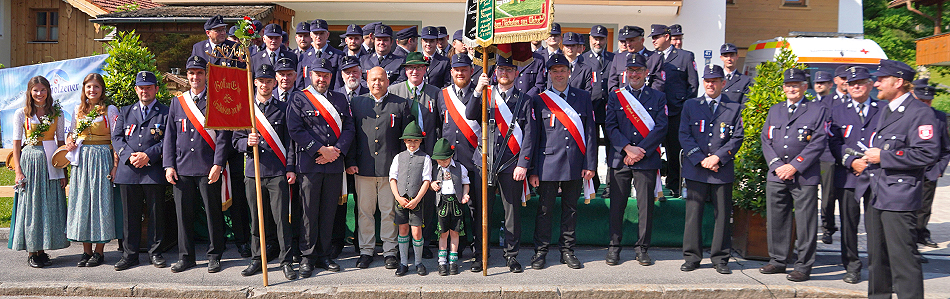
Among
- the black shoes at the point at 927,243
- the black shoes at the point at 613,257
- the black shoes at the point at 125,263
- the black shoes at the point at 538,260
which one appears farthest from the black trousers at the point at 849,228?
the black shoes at the point at 125,263

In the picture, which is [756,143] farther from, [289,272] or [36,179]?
[36,179]

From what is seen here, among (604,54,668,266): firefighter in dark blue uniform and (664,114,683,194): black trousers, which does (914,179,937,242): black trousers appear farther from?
(604,54,668,266): firefighter in dark blue uniform

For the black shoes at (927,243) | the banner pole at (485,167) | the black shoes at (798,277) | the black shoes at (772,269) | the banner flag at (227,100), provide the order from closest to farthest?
the banner flag at (227,100), the banner pole at (485,167), the black shoes at (798,277), the black shoes at (772,269), the black shoes at (927,243)

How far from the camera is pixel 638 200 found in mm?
6734

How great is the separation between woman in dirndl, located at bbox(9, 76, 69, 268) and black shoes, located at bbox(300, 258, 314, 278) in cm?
236

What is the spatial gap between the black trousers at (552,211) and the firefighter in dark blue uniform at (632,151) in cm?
41

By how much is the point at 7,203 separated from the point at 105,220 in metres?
4.33

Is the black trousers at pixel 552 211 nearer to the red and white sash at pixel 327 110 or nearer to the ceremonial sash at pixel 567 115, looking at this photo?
the ceremonial sash at pixel 567 115

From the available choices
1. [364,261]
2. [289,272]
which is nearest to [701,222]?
[364,261]

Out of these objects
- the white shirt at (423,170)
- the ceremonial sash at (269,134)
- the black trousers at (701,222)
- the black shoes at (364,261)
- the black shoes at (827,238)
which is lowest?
the black shoes at (364,261)

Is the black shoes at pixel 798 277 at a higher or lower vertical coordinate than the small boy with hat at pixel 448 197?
lower

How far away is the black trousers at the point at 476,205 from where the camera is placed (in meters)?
6.40

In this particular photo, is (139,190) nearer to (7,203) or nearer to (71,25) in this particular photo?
(7,203)

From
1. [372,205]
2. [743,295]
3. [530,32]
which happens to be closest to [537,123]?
[530,32]
